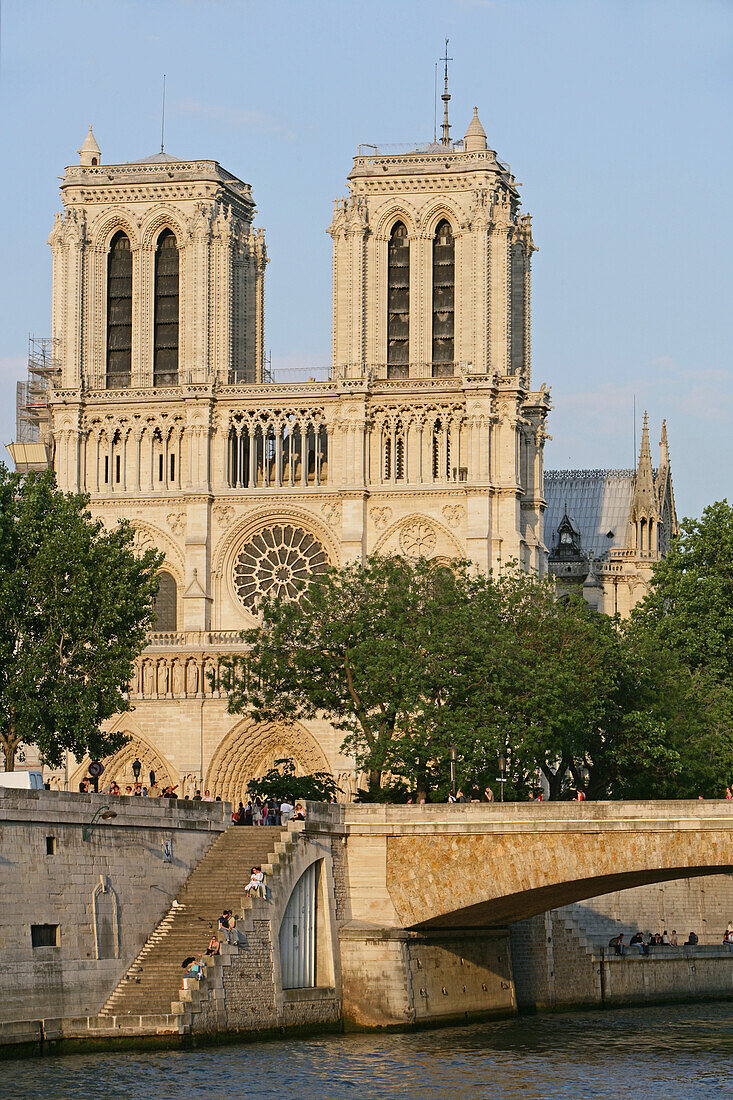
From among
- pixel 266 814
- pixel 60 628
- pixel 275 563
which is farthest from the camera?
pixel 275 563

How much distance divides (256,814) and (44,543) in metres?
9.49

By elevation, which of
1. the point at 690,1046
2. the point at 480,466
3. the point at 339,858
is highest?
the point at 480,466

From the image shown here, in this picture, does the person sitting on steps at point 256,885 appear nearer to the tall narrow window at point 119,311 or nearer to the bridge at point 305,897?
the bridge at point 305,897

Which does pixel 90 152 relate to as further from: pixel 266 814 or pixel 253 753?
pixel 266 814

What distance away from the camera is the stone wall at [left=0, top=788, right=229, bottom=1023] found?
44.6 metres

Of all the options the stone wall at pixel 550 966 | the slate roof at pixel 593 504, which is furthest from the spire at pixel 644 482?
the stone wall at pixel 550 966

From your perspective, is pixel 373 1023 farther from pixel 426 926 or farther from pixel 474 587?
pixel 474 587

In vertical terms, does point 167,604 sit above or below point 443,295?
below

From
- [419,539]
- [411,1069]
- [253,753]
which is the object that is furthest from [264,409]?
[411,1069]

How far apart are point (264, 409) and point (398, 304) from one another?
6404 millimetres

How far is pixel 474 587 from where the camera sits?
64812 millimetres

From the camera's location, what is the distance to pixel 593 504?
105 meters

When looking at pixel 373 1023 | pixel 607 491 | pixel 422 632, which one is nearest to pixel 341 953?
pixel 373 1023

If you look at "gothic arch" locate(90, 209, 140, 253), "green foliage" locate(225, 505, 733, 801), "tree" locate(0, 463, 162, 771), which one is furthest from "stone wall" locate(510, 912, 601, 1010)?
"gothic arch" locate(90, 209, 140, 253)
